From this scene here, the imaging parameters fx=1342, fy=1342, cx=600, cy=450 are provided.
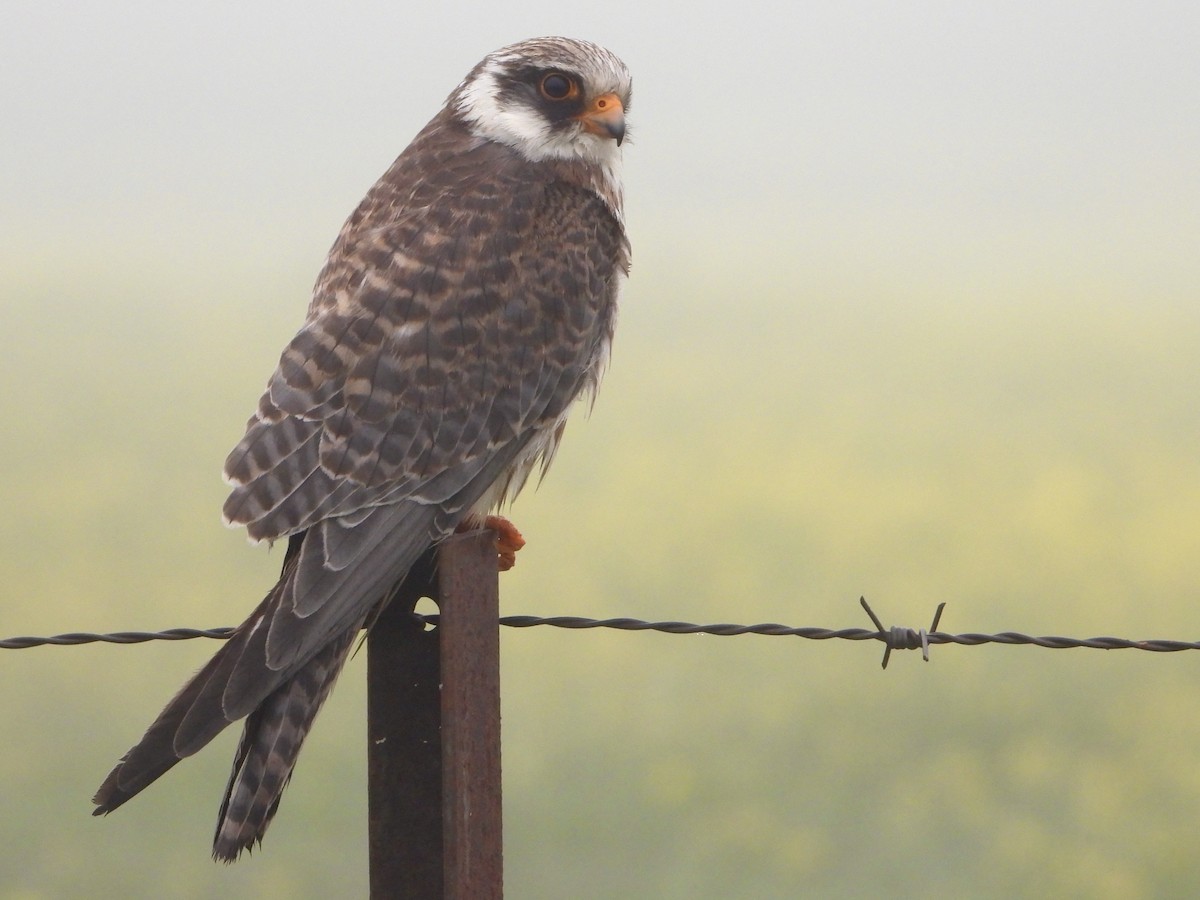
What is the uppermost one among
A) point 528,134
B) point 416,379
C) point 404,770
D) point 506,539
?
point 528,134

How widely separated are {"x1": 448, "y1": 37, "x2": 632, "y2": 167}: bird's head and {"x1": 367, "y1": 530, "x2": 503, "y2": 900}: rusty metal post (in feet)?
4.43

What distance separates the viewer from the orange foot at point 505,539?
9.59 ft

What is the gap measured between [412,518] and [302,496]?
8.9 inches

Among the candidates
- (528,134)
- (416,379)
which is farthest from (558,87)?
(416,379)

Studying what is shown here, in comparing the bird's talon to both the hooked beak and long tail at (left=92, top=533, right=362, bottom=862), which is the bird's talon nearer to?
long tail at (left=92, top=533, right=362, bottom=862)

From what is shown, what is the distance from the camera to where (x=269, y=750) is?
239cm

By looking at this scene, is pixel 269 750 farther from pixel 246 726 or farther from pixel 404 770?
pixel 404 770

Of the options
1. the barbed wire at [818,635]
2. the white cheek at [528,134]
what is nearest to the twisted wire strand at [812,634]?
the barbed wire at [818,635]

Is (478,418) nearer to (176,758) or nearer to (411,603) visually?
(411,603)

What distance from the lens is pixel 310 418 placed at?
2750 millimetres

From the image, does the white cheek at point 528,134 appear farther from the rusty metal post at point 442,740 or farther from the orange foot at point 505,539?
the rusty metal post at point 442,740

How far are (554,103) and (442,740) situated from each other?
1761mm

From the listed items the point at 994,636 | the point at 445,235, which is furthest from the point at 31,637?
the point at 994,636

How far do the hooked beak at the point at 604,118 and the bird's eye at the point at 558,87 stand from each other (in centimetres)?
6
